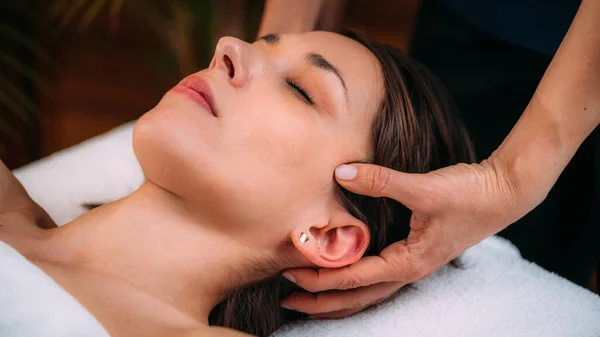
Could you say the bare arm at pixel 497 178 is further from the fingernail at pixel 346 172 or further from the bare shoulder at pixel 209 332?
the bare shoulder at pixel 209 332

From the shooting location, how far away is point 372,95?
1.28 metres

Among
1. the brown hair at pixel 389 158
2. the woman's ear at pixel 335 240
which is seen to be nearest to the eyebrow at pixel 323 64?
the brown hair at pixel 389 158

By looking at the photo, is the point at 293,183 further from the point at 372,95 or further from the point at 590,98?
the point at 590,98

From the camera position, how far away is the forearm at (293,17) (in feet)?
5.35

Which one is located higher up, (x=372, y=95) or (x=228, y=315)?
(x=372, y=95)

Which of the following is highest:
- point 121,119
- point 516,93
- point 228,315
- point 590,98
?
point 590,98

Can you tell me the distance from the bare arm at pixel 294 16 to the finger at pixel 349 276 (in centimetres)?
64

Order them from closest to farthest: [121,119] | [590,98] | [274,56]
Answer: [590,98]
[274,56]
[121,119]

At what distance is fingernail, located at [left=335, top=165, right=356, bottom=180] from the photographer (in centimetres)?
117

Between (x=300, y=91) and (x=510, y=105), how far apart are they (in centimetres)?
75

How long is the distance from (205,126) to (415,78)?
0.48 meters

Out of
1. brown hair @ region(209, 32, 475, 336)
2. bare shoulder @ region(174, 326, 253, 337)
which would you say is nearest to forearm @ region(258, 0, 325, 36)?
brown hair @ region(209, 32, 475, 336)

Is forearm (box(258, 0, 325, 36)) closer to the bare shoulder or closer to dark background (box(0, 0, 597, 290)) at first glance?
the bare shoulder

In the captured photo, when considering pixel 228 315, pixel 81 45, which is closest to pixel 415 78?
pixel 228 315
